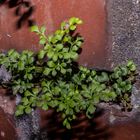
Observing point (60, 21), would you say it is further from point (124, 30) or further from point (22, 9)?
point (124, 30)

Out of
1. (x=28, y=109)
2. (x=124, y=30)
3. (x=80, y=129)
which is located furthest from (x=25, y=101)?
(x=124, y=30)

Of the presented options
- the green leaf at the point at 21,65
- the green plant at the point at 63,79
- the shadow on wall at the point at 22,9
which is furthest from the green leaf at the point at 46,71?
the shadow on wall at the point at 22,9

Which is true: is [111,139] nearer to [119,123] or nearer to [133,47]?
[119,123]

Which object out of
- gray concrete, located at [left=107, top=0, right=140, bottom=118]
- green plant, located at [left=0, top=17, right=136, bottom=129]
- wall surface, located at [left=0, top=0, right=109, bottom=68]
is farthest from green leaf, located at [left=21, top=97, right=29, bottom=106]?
gray concrete, located at [left=107, top=0, right=140, bottom=118]

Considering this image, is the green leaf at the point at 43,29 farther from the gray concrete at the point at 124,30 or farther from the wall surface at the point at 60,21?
the gray concrete at the point at 124,30

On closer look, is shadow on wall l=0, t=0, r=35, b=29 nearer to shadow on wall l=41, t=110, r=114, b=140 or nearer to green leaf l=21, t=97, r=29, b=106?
green leaf l=21, t=97, r=29, b=106

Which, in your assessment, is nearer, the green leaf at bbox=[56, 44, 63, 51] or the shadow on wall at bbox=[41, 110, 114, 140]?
the green leaf at bbox=[56, 44, 63, 51]
